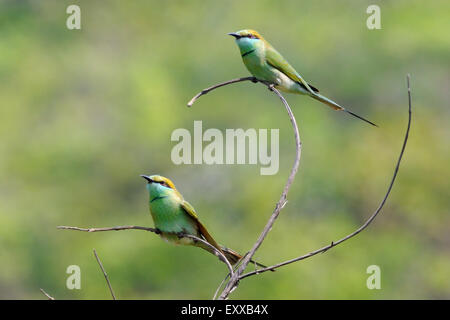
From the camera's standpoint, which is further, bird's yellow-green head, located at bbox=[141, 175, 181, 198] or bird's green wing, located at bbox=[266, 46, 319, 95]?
bird's green wing, located at bbox=[266, 46, 319, 95]

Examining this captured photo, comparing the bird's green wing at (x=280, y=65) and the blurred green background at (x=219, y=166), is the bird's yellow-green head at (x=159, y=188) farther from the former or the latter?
the blurred green background at (x=219, y=166)

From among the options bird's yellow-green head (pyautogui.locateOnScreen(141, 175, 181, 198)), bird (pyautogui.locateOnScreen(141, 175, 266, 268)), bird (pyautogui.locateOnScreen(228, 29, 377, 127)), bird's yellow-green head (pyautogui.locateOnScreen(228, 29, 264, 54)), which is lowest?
bird (pyautogui.locateOnScreen(141, 175, 266, 268))

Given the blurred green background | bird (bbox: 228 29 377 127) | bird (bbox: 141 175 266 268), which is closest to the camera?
bird (bbox: 141 175 266 268)

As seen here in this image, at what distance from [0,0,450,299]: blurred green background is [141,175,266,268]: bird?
6708 mm

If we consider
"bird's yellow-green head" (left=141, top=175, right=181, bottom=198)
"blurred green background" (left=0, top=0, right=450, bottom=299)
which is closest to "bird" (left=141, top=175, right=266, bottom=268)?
"bird's yellow-green head" (left=141, top=175, right=181, bottom=198)

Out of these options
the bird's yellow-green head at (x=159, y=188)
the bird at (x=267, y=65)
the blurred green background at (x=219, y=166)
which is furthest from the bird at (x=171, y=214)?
the blurred green background at (x=219, y=166)

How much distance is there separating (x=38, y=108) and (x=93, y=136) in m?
2.27

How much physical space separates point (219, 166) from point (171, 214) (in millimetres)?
10866

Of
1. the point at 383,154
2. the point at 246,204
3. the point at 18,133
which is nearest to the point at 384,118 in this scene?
the point at 383,154

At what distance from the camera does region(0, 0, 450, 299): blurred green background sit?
37.7ft

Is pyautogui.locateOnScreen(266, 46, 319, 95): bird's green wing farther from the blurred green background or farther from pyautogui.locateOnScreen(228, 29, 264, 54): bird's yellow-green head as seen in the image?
the blurred green background

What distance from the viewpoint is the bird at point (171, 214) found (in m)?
2.56

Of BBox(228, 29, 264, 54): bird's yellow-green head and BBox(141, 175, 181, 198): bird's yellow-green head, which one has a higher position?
BBox(228, 29, 264, 54): bird's yellow-green head

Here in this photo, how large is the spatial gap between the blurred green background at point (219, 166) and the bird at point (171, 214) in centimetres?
671
